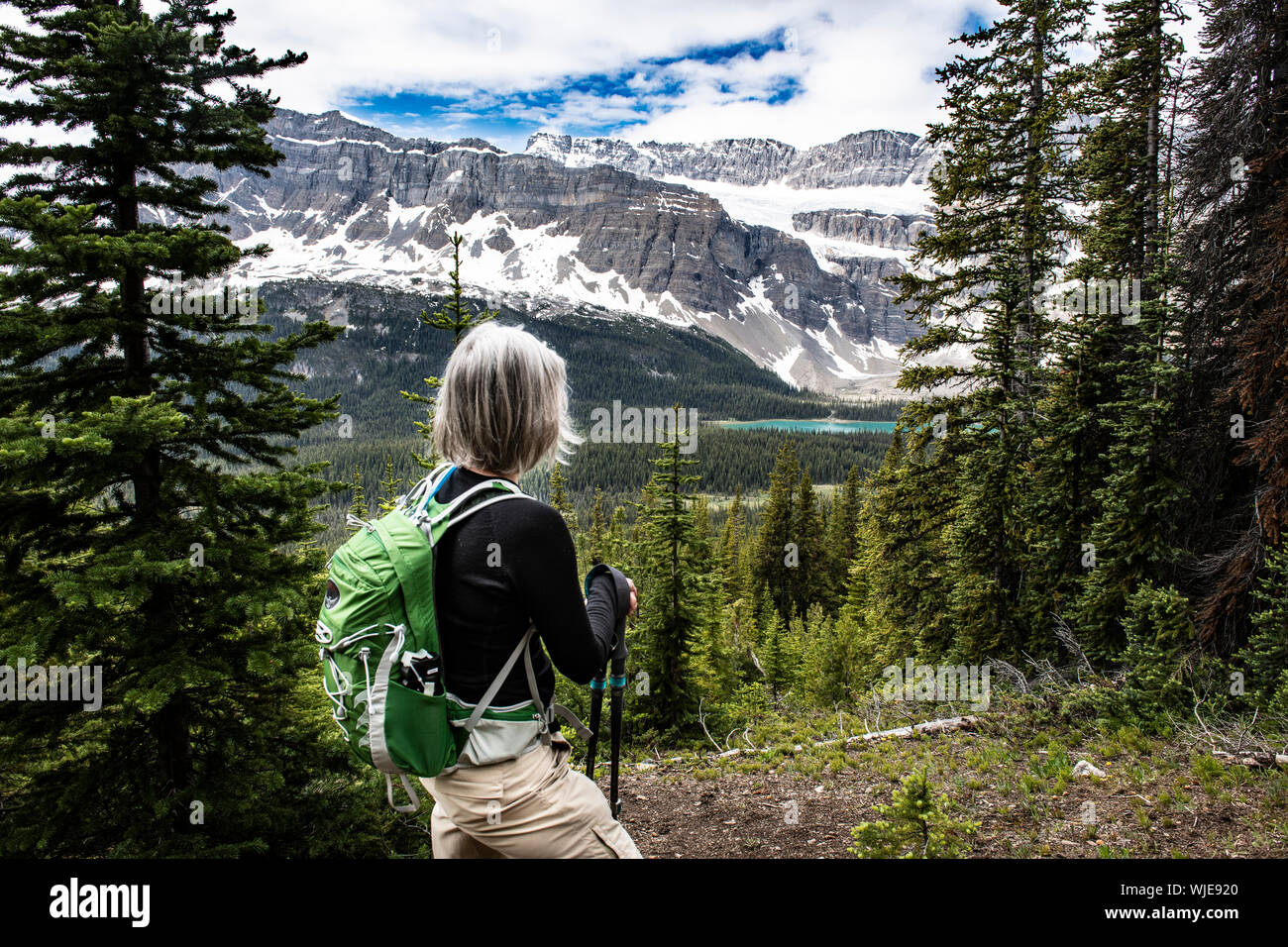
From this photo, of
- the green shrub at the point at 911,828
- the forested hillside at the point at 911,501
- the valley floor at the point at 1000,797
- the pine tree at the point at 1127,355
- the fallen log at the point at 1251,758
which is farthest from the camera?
the pine tree at the point at 1127,355

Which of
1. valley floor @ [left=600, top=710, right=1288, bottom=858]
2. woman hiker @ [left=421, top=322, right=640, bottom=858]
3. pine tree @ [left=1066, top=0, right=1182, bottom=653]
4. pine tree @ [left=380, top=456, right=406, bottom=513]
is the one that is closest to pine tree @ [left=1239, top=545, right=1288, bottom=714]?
valley floor @ [left=600, top=710, right=1288, bottom=858]

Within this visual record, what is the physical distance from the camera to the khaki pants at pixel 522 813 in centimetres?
234

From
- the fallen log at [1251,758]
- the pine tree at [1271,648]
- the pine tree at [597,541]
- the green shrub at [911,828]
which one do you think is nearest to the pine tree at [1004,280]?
the pine tree at [1271,648]

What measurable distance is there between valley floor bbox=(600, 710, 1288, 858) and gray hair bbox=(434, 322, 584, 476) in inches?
223

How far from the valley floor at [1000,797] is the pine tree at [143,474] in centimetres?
448

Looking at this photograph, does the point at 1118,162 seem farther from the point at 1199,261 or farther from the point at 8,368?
the point at 8,368

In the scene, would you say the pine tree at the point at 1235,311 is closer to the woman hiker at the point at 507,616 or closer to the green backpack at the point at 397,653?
the woman hiker at the point at 507,616

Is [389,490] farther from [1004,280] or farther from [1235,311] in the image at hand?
[1235,311]

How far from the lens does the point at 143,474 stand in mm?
5109

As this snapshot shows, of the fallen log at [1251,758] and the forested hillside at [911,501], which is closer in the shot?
the forested hillside at [911,501]
